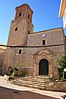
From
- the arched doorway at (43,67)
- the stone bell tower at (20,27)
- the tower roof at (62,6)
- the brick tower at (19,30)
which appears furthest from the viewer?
the stone bell tower at (20,27)

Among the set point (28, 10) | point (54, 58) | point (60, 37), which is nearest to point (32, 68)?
point (54, 58)

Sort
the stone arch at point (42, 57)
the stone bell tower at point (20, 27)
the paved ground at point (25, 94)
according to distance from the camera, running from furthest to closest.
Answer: the stone bell tower at point (20, 27), the stone arch at point (42, 57), the paved ground at point (25, 94)

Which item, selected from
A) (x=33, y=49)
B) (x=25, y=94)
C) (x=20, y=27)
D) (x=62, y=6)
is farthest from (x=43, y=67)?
(x=62, y=6)

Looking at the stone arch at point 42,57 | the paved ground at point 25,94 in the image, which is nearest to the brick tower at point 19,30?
the stone arch at point 42,57

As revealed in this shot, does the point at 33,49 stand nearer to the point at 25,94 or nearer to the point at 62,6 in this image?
the point at 25,94

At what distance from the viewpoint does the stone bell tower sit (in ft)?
69.0

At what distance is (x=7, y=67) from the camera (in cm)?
1922

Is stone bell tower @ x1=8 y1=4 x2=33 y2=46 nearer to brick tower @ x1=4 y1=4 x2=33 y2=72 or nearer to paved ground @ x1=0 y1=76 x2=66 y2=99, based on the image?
brick tower @ x1=4 y1=4 x2=33 y2=72

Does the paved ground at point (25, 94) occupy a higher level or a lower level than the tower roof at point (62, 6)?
lower

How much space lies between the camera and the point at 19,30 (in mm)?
21859

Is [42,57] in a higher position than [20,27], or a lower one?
lower

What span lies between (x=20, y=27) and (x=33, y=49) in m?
5.59

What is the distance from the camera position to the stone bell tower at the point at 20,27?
21020 millimetres

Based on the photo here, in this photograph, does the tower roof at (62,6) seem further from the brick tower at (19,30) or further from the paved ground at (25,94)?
the brick tower at (19,30)
